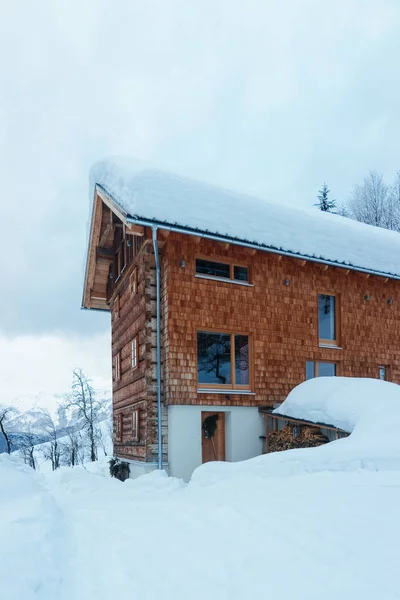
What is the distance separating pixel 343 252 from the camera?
53.3 ft

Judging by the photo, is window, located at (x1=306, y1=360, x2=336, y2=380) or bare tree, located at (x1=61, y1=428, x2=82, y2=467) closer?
window, located at (x1=306, y1=360, x2=336, y2=380)

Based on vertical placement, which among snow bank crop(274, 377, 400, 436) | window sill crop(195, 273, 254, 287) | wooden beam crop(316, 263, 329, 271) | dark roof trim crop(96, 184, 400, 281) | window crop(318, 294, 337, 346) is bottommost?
snow bank crop(274, 377, 400, 436)

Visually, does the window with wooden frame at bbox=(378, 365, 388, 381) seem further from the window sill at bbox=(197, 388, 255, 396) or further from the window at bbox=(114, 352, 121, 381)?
the window at bbox=(114, 352, 121, 381)

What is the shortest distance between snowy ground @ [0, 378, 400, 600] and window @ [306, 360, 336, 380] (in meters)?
6.11

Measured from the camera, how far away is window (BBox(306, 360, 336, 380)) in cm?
1582

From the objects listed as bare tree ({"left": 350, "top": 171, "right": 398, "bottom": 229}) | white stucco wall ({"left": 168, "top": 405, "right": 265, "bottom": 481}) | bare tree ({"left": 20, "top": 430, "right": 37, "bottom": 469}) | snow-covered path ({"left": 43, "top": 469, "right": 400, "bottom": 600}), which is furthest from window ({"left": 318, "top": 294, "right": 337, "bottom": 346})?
bare tree ({"left": 20, "top": 430, "right": 37, "bottom": 469})

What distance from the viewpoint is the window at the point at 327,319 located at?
16.3m

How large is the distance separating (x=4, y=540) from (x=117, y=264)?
1388 centimetres

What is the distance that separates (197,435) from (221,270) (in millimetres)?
4440

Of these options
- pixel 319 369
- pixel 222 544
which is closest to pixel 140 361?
pixel 319 369

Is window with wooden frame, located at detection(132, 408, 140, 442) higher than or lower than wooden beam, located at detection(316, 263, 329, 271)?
lower

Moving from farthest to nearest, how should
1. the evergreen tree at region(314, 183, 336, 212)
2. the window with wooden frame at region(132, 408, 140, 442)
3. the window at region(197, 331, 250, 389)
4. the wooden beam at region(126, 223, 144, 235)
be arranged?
the evergreen tree at region(314, 183, 336, 212)
the window with wooden frame at region(132, 408, 140, 442)
the window at region(197, 331, 250, 389)
the wooden beam at region(126, 223, 144, 235)

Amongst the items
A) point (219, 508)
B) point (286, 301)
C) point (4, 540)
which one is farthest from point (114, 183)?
point (4, 540)

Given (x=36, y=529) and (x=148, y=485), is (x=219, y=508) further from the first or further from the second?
(x=148, y=485)
